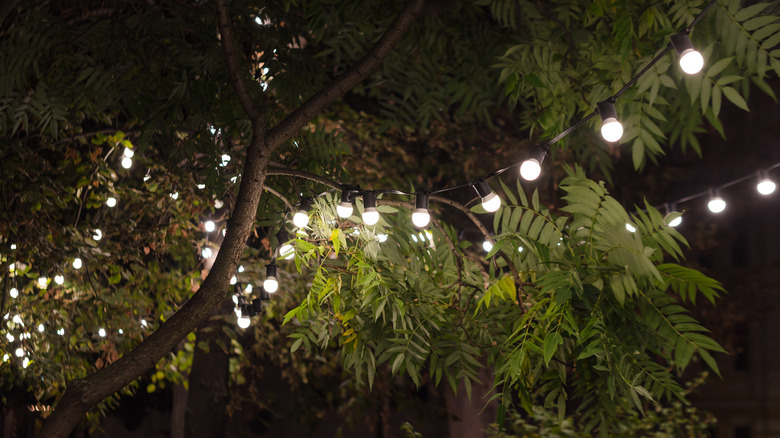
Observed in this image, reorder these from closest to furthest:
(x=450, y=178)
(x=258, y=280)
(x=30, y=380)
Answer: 1. (x=30, y=380)
2. (x=258, y=280)
3. (x=450, y=178)

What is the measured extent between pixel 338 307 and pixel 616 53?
2.50 metres

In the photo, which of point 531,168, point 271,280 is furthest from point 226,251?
point 531,168

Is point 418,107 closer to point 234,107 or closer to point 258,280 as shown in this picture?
point 234,107

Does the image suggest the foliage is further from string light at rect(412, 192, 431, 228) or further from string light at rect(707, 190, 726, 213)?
string light at rect(707, 190, 726, 213)

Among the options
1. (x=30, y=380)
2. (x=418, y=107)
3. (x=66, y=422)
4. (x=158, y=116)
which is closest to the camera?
(x=66, y=422)

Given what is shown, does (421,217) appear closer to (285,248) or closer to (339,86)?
(285,248)

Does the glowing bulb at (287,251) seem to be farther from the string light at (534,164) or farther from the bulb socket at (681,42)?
the bulb socket at (681,42)

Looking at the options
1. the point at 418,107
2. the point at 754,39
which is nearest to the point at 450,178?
the point at 418,107

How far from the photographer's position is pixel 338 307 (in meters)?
3.66

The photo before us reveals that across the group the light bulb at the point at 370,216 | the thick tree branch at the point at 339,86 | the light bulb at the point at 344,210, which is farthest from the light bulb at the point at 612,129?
the thick tree branch at the point at 339,86

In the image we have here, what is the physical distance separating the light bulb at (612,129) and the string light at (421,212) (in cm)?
108

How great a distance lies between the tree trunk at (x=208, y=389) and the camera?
845cm

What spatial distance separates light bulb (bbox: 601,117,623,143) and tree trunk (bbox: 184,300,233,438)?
6203 millimetres

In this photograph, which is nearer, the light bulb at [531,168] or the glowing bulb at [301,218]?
the light bulb at [531,168]
